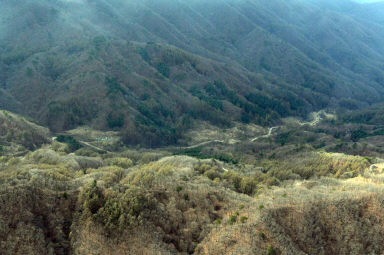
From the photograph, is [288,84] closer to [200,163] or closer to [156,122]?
[156,122]

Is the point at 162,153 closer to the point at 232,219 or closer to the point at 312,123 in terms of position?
the point at 232,219

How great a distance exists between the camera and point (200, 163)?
61125 mm

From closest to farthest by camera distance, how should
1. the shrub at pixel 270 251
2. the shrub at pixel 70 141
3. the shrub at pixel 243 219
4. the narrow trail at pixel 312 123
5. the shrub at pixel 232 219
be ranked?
the shrub at pixel 270 251 < the shrub at pixel 243 219 < the shrub at pixel 232 219 < the shrub at pixel 70 141 < the narrow trail at pixel 312 123

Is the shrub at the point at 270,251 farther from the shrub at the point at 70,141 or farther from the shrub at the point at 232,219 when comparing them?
the shrub at the point at 70,141

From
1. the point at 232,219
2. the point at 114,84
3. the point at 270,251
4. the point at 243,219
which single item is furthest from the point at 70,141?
the point at 270,251

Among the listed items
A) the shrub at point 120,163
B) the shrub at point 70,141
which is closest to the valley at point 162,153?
the shrub at point 120,163

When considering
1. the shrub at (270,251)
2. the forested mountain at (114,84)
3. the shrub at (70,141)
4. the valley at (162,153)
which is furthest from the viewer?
the forested mountain at (114,84)

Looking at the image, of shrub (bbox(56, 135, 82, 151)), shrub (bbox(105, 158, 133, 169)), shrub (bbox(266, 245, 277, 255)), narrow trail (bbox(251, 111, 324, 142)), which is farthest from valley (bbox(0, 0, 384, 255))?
narrow trail (bbox(251, 111, 324, 142))

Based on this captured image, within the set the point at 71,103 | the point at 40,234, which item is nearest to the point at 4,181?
the point at 40,234

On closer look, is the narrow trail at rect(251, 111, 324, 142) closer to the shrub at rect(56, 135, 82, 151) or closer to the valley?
the valley

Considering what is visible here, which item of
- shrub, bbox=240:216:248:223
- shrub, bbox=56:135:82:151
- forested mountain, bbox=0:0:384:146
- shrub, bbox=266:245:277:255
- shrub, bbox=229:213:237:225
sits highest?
shrub, bbox=266:245:277:255

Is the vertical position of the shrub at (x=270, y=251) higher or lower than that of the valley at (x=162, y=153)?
higher

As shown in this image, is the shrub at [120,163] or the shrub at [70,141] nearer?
the shrub at [120,163]

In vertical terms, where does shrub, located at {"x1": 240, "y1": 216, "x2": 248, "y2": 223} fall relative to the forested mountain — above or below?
above
